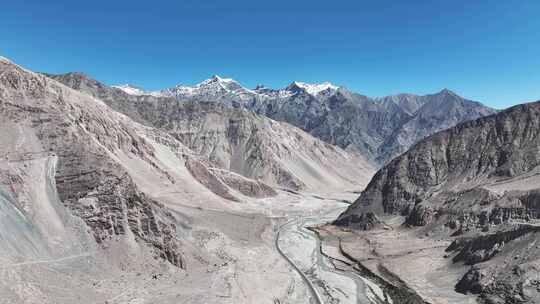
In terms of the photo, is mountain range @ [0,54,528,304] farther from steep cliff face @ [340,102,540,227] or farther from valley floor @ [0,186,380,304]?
steep cliff face @ [340,102,540,227]

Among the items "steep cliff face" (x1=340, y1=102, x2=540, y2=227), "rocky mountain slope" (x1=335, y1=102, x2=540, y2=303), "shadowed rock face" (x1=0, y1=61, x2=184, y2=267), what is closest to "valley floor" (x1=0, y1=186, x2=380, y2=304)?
"shadowed rock face" (x1=0, y1=61, x2=184, y2=267)

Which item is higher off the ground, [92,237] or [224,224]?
[92,237]

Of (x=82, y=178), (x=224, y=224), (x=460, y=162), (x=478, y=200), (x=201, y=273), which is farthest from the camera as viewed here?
(x=460, y=162)

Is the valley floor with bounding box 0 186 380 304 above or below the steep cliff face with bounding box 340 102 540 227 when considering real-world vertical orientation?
below

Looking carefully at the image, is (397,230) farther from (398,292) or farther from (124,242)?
(124,242)

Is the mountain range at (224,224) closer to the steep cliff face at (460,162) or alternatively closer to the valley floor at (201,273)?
the valley floor at (201,273)

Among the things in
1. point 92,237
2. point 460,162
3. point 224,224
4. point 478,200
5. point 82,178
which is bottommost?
point 224,224

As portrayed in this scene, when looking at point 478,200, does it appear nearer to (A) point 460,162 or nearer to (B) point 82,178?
(A) point 460,162

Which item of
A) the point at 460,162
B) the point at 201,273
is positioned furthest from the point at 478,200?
the point at 201,273
